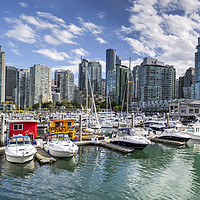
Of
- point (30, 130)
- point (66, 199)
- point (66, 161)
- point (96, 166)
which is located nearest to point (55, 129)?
point (30, 130)

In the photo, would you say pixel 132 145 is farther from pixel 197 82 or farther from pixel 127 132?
pixel 197 82

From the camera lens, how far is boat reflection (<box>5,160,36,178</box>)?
17.1m

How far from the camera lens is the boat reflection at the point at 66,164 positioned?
19.1m

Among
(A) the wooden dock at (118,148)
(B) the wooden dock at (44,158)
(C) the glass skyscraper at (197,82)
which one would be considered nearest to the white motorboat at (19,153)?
(B) the wooden dock at (44,158)

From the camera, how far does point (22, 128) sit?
2817 cm

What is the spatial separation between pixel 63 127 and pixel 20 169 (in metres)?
14.8

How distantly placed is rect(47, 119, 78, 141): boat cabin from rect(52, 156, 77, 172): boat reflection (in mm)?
9427

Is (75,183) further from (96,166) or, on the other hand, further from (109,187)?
(96,166)

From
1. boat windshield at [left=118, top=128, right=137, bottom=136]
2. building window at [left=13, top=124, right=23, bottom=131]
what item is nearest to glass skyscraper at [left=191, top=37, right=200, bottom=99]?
boat windshield at [left=118, top=128, right=137, bottom=136]

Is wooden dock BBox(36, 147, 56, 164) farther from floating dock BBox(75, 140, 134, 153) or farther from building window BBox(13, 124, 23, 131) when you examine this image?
floating dock BBox(75, 140, 134, 153)

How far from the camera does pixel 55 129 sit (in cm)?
3303

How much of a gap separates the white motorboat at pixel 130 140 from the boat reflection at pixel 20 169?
45.2ft

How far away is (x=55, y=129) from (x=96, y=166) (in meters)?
15.1

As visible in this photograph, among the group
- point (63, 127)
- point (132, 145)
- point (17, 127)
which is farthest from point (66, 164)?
point (63, 127)
